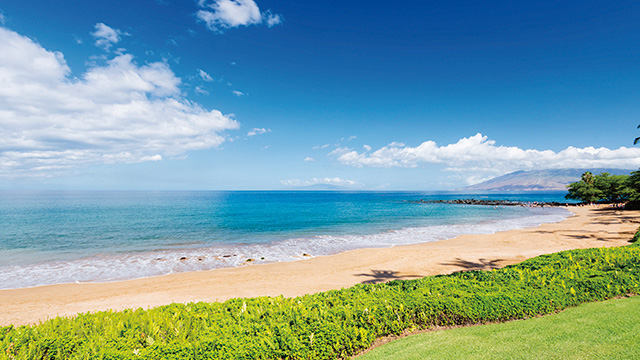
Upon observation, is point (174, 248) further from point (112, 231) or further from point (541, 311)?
point (541, 311)

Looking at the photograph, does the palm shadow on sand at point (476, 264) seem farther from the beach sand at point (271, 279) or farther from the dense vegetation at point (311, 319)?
the dense vegetation at point (311, 319)

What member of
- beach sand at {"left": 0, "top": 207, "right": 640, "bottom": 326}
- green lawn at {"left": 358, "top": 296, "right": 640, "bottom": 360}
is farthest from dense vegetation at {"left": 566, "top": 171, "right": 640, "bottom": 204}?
green lawn at {"left": 358, "top": 296, "right": 640, "bottom": 360}

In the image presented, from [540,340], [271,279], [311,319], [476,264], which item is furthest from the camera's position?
[476,264]

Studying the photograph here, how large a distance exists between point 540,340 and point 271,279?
1243 cm

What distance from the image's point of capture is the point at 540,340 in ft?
18.4

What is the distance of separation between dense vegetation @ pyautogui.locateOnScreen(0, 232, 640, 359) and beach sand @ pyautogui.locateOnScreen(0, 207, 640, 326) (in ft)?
16.2

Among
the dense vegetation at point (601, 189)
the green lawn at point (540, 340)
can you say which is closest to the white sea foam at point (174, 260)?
the green lawn at point (540, 340)

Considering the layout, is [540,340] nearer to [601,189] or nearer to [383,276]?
[383,276]

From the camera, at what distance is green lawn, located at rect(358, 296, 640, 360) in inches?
203

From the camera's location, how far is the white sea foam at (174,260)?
17.0 m

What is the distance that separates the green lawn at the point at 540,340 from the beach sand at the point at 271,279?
752 centimetres

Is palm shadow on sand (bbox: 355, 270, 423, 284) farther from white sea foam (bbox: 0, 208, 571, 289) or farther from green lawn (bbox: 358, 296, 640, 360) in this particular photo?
green lawn (bbox: 358, 296, 640, 360)

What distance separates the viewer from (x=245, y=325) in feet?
18.5

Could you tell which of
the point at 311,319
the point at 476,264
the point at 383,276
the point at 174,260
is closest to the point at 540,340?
the point at 311,319
